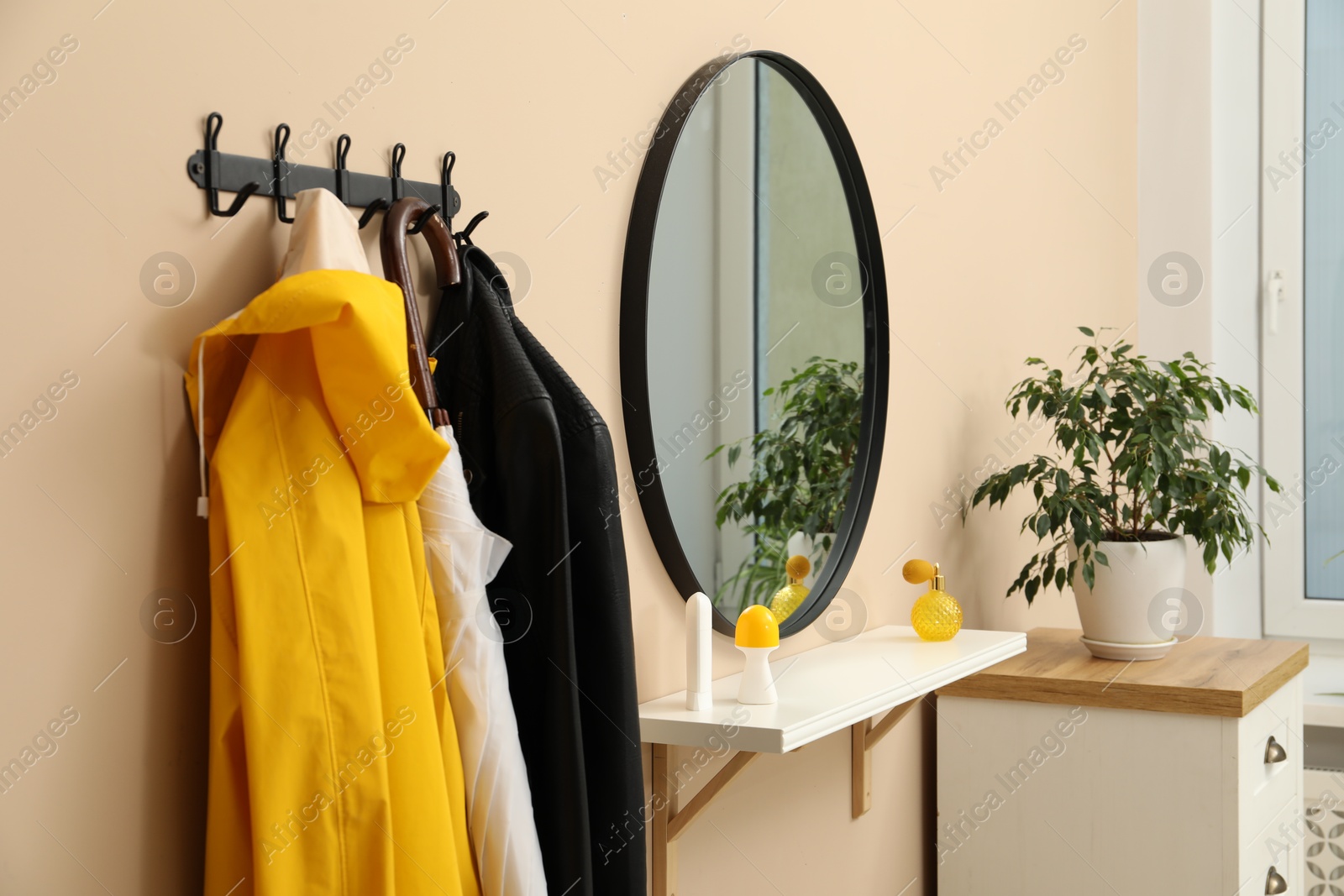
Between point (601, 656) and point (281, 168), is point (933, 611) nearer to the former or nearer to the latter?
point (601, 656)

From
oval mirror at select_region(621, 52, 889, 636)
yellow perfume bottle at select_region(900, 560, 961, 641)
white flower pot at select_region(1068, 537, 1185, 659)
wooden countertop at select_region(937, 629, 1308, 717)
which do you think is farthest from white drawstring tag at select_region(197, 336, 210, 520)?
white flower pot at select_region(1068, 537, 1185, 659)

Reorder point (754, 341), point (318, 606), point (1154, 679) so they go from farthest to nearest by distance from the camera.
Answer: point (1154, 679) → point (754, 341) → point (318, 606)

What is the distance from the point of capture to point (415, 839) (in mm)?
661

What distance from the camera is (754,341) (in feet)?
4.04

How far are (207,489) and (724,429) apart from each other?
0.61 m

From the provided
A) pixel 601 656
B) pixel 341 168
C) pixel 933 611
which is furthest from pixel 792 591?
pixel 341 168

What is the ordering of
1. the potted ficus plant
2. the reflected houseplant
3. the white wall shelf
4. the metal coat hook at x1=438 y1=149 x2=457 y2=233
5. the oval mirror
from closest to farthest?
the metal coat hook at x1=438 y1=149 x2=457 y2=233 → the white wall shelf → the oval mirror → the reflected houseplant → the potted ficus plant

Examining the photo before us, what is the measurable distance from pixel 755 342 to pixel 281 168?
62 cm

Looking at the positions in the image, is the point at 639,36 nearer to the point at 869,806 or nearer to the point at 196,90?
the point at 196,90

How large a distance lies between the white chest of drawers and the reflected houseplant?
0.41 m

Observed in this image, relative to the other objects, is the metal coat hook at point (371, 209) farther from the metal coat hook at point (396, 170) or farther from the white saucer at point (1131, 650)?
the white saucer at point (1131, 650)

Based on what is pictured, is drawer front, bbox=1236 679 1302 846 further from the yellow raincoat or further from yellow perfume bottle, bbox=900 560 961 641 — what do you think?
the yellow raincoat

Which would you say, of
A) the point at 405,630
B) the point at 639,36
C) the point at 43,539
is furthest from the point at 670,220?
the point at 43,539

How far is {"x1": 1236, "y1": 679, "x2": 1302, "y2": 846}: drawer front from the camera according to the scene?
1419 mm
